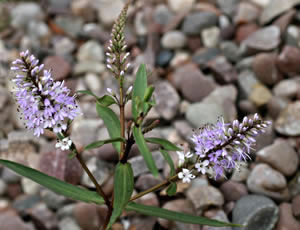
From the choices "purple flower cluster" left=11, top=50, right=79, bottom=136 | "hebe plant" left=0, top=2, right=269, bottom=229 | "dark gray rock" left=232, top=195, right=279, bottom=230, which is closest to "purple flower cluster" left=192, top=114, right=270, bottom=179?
"hebe plant" left=0, top=2, right=269, bottom=229

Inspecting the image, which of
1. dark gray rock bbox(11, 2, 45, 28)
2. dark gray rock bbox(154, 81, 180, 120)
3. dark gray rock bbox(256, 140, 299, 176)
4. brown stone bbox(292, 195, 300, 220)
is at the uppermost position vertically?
dark gray rock bbox(11, 2, 45, 28)

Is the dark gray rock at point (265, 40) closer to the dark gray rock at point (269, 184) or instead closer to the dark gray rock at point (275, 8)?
the dark gray rock at point (275, 8)

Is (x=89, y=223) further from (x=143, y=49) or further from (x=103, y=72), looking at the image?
(x=143, y=49)

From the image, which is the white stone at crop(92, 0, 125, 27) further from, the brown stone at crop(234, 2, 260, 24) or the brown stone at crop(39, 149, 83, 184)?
the brown stone at crop(39, 149, 83, 184)

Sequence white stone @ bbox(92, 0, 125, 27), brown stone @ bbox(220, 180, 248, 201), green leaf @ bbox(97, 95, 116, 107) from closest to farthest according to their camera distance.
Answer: green leaf @ bbox(97, 95, 116, 107) → brown stone @ bbox(220, 180, 248, 201) → white stone @ bbox(92, 0, 125, 27)

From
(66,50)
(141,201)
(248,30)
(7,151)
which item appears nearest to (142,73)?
(141,201)

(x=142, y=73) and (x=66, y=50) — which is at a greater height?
(x=142, y=73)
